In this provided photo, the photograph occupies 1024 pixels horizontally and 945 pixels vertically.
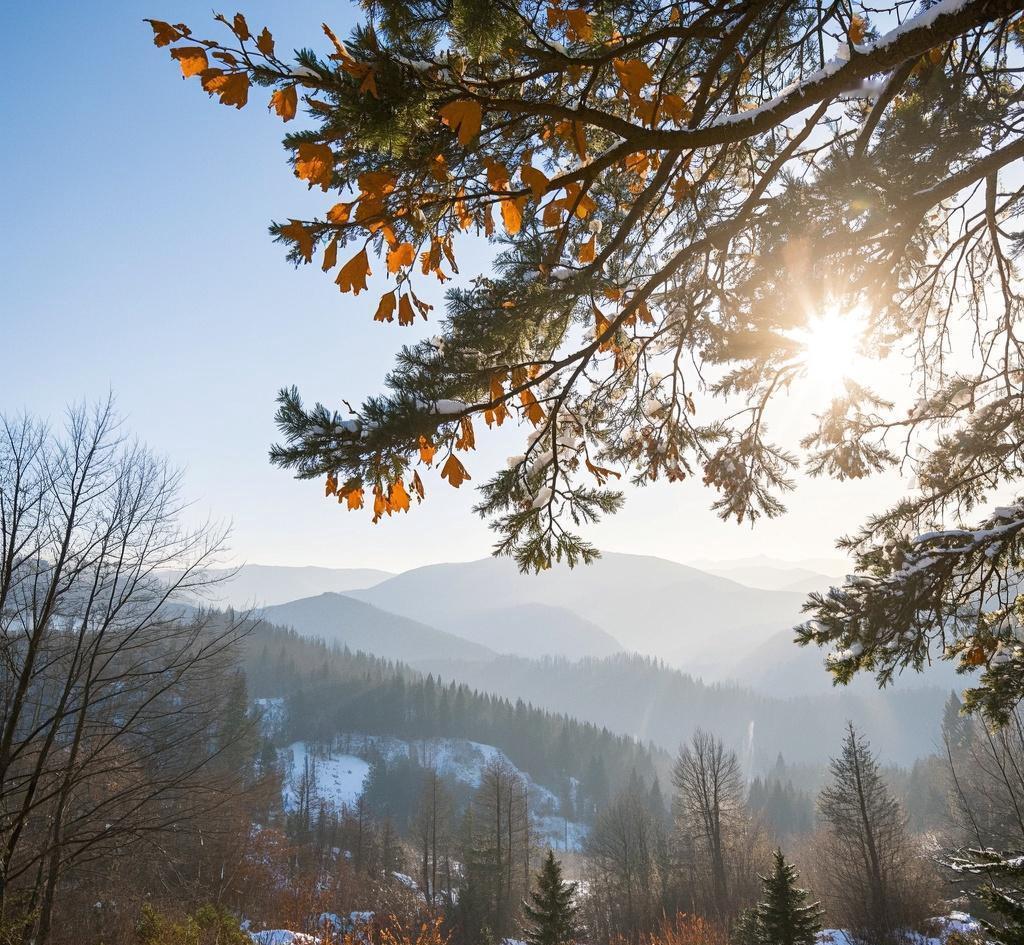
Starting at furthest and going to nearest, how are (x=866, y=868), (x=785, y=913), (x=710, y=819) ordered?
(x=710, y=819) → (x=866, y=868) → (x=785, y=913)

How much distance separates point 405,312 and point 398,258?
203 millimetres

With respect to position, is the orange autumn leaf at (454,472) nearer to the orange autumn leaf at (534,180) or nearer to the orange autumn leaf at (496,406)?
the orange autumn leaf at (496,406)

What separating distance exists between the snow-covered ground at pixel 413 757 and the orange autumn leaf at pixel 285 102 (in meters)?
84.5

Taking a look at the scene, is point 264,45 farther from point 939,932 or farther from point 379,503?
point 939,932

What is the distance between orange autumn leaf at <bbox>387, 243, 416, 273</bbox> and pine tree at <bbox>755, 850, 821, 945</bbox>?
15.0 meters

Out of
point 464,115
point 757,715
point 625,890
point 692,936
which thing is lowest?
point 625,890

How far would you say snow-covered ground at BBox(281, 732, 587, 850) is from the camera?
249ft

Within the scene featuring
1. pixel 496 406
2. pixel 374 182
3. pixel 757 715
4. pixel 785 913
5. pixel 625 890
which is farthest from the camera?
pixel 757 715

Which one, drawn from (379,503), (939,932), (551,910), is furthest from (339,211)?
(939,932)

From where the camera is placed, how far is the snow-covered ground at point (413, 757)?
2985 inches

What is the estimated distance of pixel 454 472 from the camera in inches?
78.7

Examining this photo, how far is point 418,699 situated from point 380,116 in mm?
102155

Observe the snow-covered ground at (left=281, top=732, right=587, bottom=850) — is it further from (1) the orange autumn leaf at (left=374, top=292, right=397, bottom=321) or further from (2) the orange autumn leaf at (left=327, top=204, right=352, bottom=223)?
(2) the orange autumn leaf at (left=327, top=204, right=352, bottom=223)

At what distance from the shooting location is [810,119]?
285 cm
